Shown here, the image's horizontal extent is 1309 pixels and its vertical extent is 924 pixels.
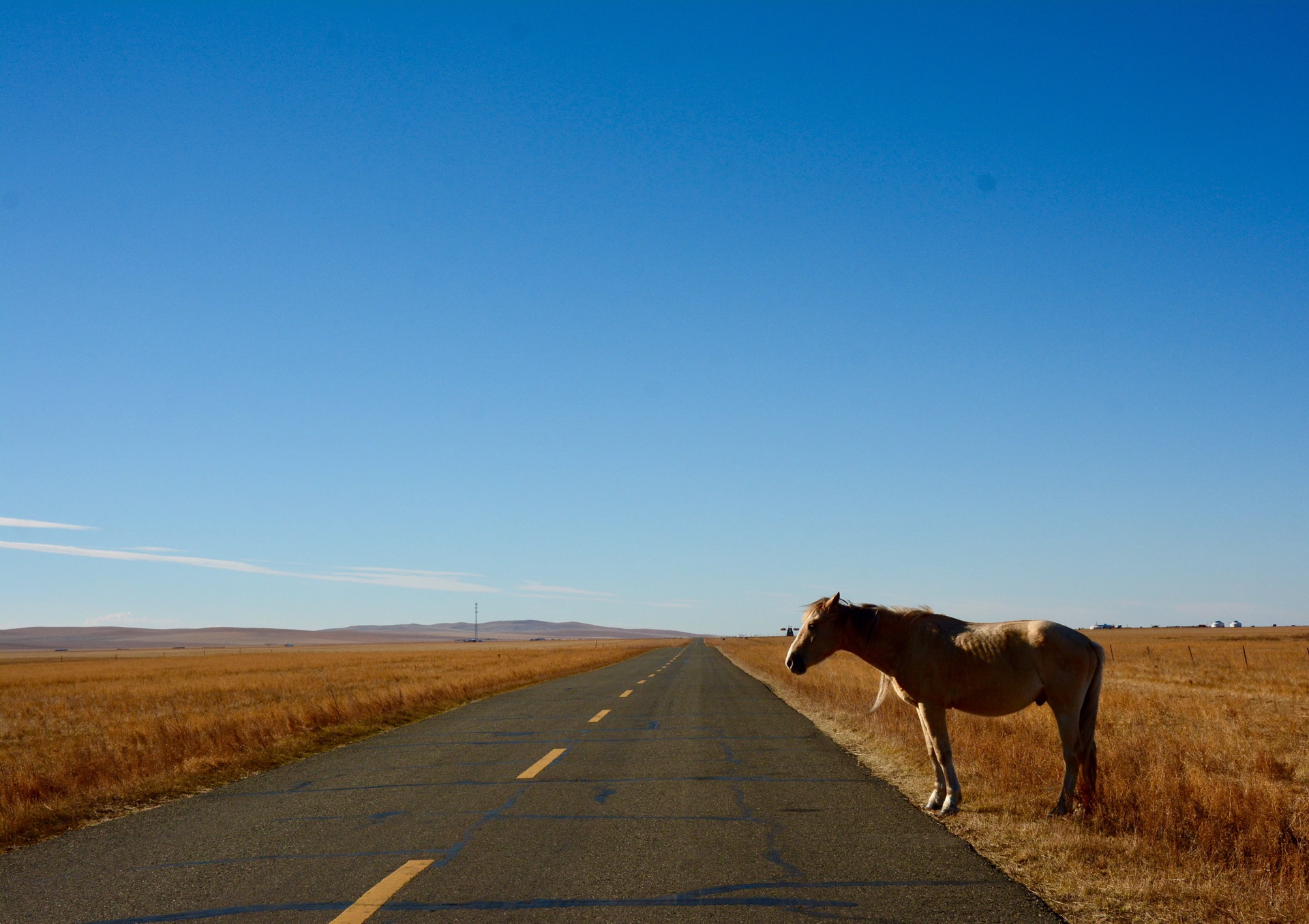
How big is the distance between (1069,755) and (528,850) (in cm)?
481

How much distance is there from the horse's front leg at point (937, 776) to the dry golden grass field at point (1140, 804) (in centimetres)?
28

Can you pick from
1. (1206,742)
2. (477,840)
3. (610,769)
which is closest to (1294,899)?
(477,840)

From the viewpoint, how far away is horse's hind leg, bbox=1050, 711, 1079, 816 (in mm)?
7418

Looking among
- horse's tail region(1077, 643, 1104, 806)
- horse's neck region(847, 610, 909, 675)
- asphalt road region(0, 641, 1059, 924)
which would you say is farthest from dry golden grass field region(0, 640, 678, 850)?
horse's tail region(1077, 643, 1104, 806)

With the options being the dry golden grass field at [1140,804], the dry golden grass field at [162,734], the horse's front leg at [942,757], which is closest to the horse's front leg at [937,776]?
the horse's front leg at [942,757]

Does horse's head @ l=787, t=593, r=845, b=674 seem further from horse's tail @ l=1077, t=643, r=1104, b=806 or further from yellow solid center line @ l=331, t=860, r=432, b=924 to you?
yellow solid center line @ l=331, t=860, r=432, b=924

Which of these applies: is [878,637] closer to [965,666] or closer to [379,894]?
[965,666]

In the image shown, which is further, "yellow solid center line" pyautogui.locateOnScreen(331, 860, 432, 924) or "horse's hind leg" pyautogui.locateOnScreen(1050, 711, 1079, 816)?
"horse's hind leg" pyautogui.locateOnScreen(1050, 711, 1079, 816)

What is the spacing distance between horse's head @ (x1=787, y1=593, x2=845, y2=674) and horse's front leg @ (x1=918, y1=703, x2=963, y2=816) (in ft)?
3.32

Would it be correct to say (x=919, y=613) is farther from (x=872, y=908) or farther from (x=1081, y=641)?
(x=872, y=908)

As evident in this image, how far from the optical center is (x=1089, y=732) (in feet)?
25.1

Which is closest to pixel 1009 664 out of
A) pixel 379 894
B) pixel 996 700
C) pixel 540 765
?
pixel 996 700

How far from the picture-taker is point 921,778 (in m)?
9.55

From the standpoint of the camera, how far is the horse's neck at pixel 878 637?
27.2 feet
